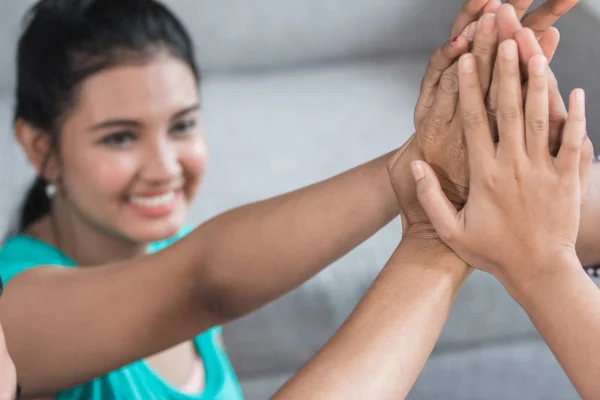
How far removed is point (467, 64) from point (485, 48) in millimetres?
18

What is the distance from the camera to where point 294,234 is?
0.68 meters

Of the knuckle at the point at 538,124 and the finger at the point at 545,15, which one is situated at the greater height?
the finger at the point at 545,15

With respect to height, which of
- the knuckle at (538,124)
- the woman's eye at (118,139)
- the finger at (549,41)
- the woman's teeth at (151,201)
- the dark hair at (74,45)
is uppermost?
the dark hair at (74,45)

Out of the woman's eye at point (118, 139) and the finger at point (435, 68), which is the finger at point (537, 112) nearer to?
the finger at point (435, 68)

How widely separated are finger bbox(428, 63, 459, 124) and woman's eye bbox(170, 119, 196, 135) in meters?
0.35

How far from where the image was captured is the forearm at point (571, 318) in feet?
1.63

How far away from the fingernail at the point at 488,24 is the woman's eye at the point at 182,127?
41cm

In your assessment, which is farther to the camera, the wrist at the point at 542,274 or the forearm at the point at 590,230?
the forearm at the point at 590,230

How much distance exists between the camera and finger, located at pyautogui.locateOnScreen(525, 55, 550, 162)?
0.51 meters

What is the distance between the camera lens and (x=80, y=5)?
0.83m

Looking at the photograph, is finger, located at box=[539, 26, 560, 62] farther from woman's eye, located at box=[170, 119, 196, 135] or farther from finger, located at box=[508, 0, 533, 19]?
woman's eye, located at box=[170, 119, 196, 135]

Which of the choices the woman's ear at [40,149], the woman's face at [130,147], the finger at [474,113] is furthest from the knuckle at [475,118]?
the woman's ear at [40,149]

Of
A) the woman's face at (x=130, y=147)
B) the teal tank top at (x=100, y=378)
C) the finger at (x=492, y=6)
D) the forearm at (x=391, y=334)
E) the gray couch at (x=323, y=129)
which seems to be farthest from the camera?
the gray couch at (x=323, y=129)

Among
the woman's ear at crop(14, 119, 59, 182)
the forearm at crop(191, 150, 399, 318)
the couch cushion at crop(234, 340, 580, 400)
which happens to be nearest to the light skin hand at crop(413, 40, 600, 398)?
the forearm at crop(191, 150, 399, 318)
